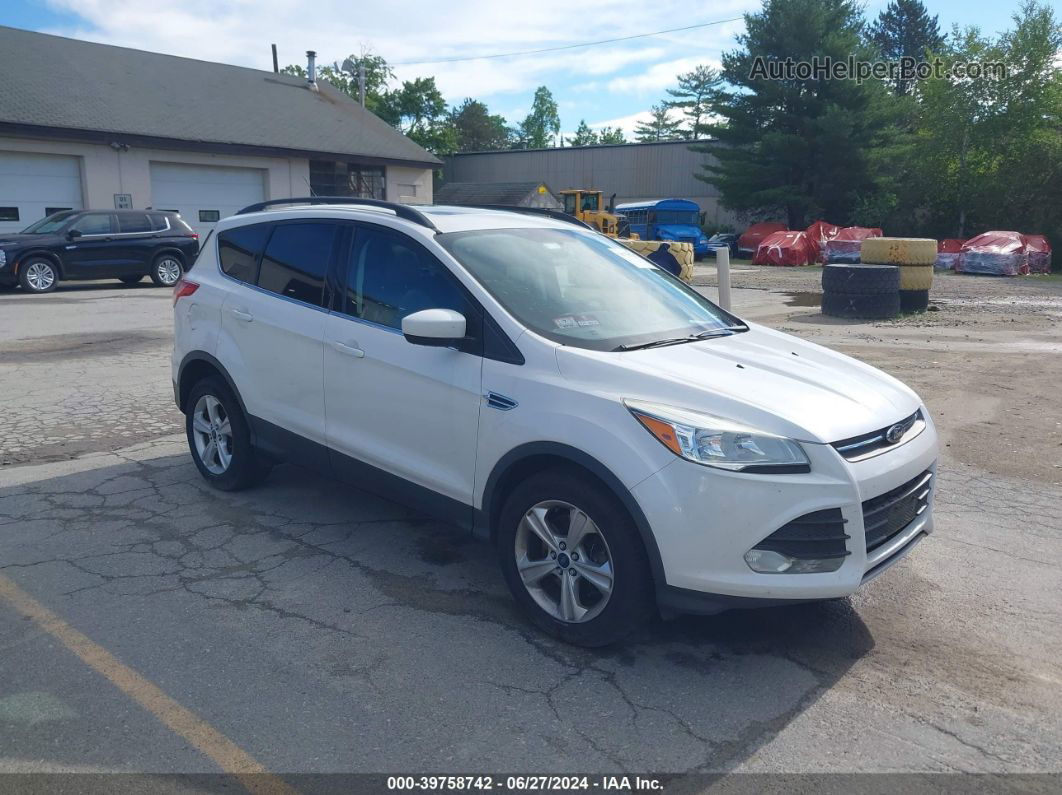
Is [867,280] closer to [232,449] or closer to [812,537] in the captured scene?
[232,449]

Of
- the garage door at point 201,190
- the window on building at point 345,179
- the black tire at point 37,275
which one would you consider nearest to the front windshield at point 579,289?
the black tire at point 37,275

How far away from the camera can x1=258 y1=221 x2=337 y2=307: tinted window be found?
4980 mm

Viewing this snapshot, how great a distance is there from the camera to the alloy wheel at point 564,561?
363 centimetres

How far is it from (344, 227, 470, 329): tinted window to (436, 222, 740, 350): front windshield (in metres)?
0.14

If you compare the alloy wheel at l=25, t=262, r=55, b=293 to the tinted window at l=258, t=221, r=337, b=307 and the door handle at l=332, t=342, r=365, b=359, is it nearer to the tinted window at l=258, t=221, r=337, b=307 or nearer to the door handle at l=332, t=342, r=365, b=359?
the tinted window at l=258, t=221, r=337, b=307

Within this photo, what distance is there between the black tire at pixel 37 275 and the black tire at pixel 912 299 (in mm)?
16959

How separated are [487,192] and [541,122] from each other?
78.4 meters

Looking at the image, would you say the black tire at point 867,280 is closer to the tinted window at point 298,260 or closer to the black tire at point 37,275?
the tinted window at point 298,260

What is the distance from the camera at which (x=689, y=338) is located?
14.1 ft

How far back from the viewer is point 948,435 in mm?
7340

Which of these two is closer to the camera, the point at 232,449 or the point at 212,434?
the point at 232,449

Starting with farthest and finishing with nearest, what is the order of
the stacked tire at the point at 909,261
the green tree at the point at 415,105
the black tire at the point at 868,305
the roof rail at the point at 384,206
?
the green tree at the point at 415,105 → the stacked tire at the point at 909,261 → the black tire at the point at 868,305 → the roof rail at the point at 384,206

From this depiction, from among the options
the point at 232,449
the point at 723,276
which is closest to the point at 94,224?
the point at 723,276

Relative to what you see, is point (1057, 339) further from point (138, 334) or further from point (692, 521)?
point (138, 334)
